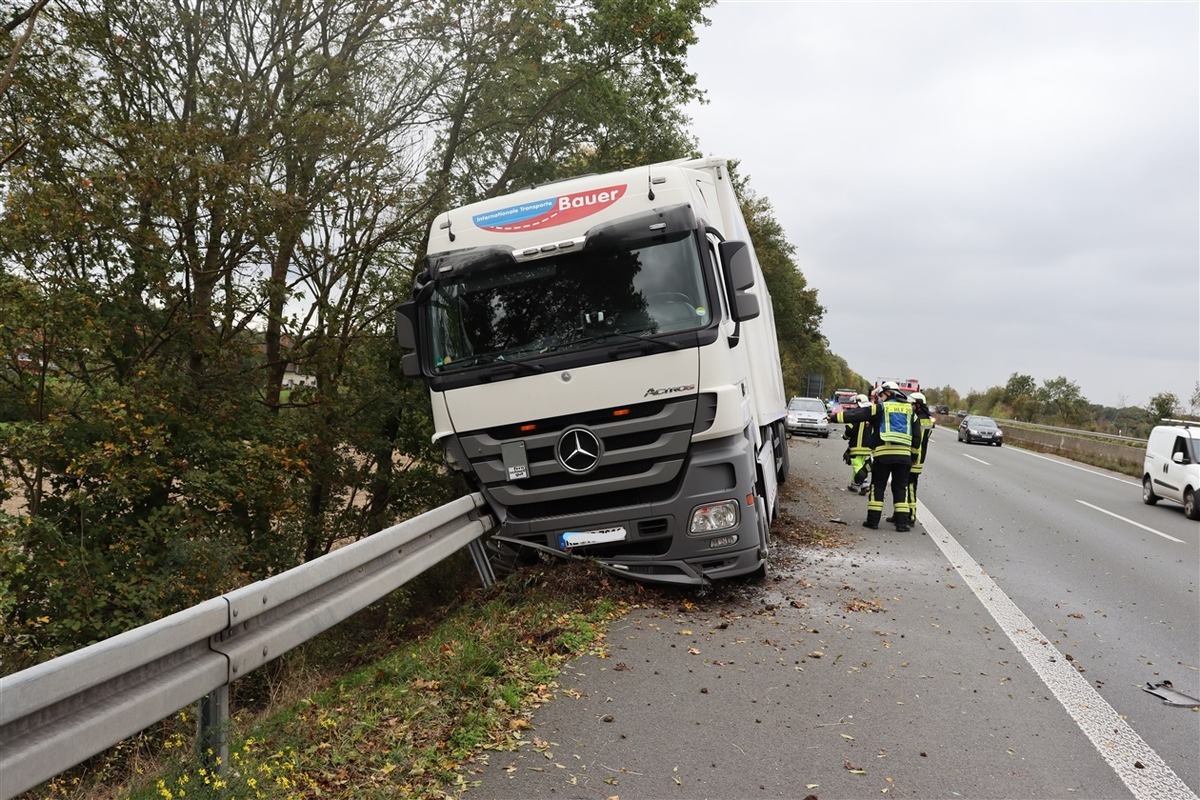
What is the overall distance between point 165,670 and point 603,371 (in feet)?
12.7

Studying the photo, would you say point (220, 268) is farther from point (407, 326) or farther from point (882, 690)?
point (882, 690)

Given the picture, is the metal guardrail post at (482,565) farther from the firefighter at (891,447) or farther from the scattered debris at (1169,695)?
the firefighter at (891,447)

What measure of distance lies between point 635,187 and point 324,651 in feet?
20.6

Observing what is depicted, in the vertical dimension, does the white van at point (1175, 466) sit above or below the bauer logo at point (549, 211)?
below

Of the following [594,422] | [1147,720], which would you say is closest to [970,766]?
[1147,720]

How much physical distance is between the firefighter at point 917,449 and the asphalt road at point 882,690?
1913 millimetres

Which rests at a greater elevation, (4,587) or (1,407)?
(1,407)

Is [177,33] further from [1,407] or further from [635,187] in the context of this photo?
[635,187]

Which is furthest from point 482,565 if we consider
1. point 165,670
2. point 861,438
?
point 861,438

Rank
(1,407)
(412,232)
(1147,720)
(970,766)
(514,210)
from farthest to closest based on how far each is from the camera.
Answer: (412,232) < (1,407) < (514,210) < (1147,720) < (970,766)

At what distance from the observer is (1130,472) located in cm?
2694

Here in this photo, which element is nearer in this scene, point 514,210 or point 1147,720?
point 1147,720

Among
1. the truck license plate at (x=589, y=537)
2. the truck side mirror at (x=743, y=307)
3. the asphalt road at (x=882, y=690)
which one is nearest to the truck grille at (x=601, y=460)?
the truck license plate at (x=589, y=537)

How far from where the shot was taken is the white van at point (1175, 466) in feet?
53.2
